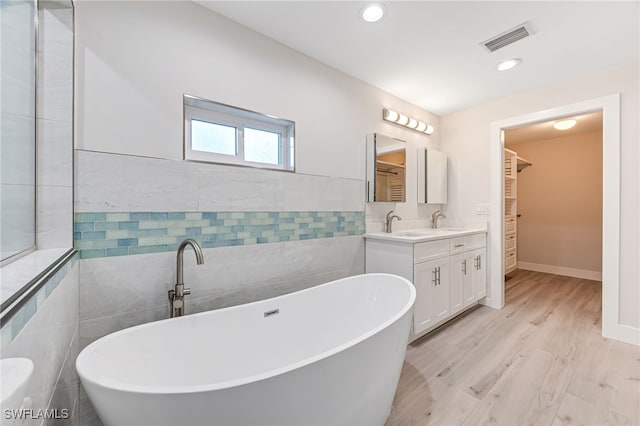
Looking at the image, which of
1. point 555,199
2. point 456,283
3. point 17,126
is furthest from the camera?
point 555,199

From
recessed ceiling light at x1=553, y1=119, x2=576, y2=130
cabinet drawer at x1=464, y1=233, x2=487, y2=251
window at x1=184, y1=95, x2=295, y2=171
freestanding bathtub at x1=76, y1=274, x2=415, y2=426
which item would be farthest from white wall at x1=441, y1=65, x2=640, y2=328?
window at x1=184, y1=95, x2=295, y2=171

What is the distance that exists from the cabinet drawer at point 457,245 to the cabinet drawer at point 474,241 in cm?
5

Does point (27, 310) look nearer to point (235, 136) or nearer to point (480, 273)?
point (235, 136)

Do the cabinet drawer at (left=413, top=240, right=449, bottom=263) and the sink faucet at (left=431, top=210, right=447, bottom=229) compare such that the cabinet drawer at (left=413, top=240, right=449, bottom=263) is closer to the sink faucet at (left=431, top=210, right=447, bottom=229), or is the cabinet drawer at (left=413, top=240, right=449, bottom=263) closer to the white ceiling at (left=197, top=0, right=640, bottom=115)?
the sink faucet at (left=431, top=210, right=447, bottom=229)

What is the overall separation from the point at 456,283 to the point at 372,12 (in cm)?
235

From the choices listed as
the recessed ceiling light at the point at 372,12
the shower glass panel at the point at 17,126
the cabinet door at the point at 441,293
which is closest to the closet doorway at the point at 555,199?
the cabinet door at the point at 441,293

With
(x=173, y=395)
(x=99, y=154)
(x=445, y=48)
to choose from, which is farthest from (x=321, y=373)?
(x=445, y=48)

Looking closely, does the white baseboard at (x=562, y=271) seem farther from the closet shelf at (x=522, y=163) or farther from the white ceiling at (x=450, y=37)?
the white ceiling at (x=450, y=37)

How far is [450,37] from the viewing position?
1844 mm

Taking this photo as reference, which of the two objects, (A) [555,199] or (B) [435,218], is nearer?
(B) [435,218]

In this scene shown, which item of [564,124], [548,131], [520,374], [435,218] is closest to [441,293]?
[520,374]

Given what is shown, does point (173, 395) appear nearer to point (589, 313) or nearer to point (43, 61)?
point (43, 61)

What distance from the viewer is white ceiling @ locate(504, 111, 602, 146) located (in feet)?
11.3

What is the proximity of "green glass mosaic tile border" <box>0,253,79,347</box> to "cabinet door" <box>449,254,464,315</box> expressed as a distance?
2.64 meters
